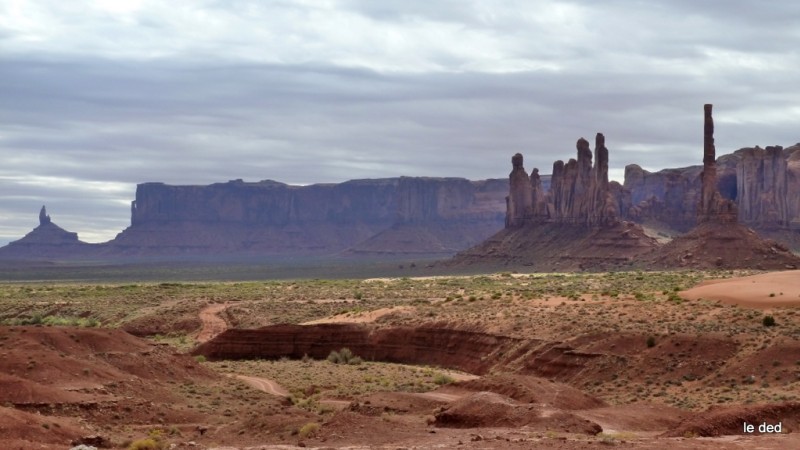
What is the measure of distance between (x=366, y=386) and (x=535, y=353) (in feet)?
27.1

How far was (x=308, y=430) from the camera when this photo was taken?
31.9 metres

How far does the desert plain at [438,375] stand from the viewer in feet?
105

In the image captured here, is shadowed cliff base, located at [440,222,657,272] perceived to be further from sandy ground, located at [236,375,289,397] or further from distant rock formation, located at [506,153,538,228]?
sandy ground, located at [236,375,289,397]

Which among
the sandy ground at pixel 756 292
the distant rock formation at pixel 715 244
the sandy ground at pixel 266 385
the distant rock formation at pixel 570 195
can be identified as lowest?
the sandy ground at pixel 266 385

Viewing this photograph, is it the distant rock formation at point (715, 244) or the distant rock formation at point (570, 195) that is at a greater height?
the distant rock formation at point (570, 195)

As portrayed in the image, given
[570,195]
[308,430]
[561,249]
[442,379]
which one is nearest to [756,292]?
[442,379]

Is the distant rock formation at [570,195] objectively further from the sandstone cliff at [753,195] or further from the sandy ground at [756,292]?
the sandy ground at [756,292]

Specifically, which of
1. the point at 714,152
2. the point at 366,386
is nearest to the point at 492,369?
the point at 366,386

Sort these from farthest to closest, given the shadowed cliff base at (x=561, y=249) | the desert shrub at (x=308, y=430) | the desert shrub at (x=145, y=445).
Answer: the shadowed cliff base at (x=561, y=249) → the desert shrub at (x=308, y=430) → the desert shrub at (x=145, y=445)

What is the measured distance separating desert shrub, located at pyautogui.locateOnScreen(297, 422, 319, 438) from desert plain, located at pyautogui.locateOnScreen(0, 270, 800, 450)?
11 cm

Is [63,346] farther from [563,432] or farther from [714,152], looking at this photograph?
[714,152]

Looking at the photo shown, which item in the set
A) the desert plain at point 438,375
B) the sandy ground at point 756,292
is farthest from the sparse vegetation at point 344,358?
the sandy ground at point 756,292

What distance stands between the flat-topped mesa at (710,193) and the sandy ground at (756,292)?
61487mm

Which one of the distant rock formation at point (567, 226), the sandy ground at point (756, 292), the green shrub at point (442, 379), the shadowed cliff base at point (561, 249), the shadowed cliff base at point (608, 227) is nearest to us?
the green shrub at point (442, 379)
